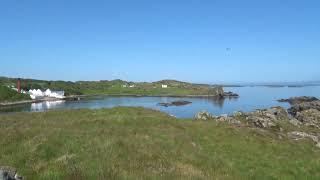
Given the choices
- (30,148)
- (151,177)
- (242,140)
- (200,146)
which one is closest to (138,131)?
(200,146)

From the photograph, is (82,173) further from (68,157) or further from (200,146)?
(200,146)

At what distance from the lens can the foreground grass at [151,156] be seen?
1675 centimetres

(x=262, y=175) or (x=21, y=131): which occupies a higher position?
(x=21, y=131)

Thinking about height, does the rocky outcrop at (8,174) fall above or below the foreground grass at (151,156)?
above

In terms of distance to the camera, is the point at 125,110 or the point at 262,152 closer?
the point at 262,152

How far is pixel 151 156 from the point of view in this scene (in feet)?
68.2

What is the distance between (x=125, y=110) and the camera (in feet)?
157

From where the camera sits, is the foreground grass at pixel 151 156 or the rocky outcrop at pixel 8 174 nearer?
the rocky outcrop at pixel 8 174

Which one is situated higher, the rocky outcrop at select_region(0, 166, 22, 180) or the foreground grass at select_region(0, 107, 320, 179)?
the rocky outcrop at select_region(0, 166, 22, 180)

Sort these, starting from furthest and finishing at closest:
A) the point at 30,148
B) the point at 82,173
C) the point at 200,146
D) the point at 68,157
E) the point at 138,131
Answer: the point at 138,131 < the point at 200,146 < the point at 30,148 < the point at 68,157 < the point at 82,173

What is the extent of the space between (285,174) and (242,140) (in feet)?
33.3

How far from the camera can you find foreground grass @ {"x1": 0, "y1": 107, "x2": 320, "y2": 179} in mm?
16750

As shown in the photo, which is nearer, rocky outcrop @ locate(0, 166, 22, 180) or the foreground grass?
rocky outcrop @ locate(0, 166, 22, 180)

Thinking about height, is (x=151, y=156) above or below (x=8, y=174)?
below
